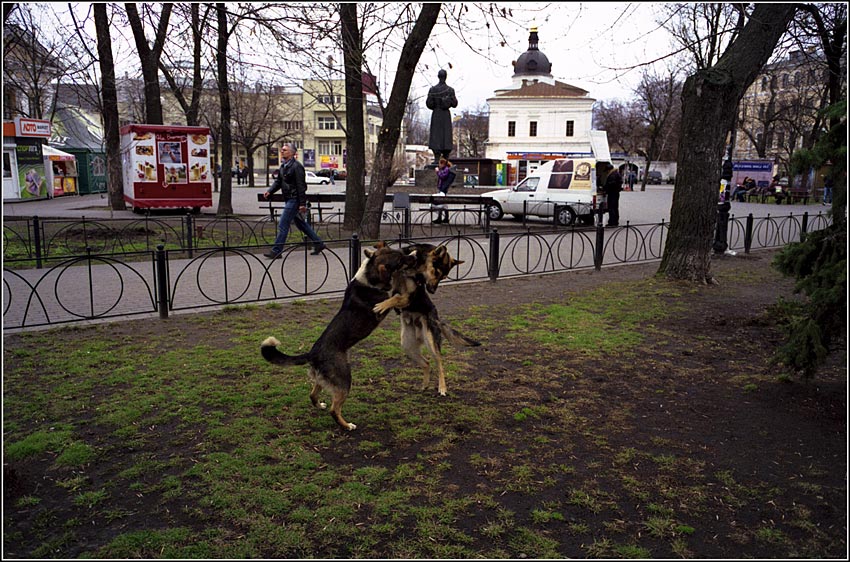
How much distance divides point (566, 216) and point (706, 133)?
1023 centimetres

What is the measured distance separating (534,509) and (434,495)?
0.59m

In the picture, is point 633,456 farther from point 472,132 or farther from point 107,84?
point 472,132

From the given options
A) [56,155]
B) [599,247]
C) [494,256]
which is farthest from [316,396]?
[56,155]

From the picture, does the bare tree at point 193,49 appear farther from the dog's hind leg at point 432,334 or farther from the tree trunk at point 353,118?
the dog's hind leg at point 432,334

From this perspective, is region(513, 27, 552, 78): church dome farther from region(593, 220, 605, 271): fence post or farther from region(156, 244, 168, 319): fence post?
region(156, 244, 168, 319): fence post

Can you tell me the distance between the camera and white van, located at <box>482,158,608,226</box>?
19.5 metres

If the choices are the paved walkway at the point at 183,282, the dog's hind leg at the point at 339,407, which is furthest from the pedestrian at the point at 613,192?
the dog's hind leg at the point at 339,407

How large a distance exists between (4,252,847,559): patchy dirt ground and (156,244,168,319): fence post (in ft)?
2.65

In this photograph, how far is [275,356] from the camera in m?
4.60

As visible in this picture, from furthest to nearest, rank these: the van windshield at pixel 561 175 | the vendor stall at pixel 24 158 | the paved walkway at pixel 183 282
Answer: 1. the vendor stall at pixel 24 158
2. the van windshield at pixel 561 175
3. the paved walkway at pixel 183 282

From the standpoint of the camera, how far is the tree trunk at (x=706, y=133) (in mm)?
9125

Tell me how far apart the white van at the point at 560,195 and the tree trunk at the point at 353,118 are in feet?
18.3

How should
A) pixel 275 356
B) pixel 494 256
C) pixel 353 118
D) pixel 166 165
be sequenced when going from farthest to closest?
1. pixel 166 165
2. pixel 353 118
3. pixel 494 256
4. pixel 275 356

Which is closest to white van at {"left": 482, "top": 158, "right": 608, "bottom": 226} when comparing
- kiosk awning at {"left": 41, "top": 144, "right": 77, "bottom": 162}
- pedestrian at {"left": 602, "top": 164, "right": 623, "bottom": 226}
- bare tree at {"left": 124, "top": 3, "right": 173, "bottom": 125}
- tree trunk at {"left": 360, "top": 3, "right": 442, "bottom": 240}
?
pedestrian at {"left": 602, "top": 164, "right": 623, "bottom": 226}
